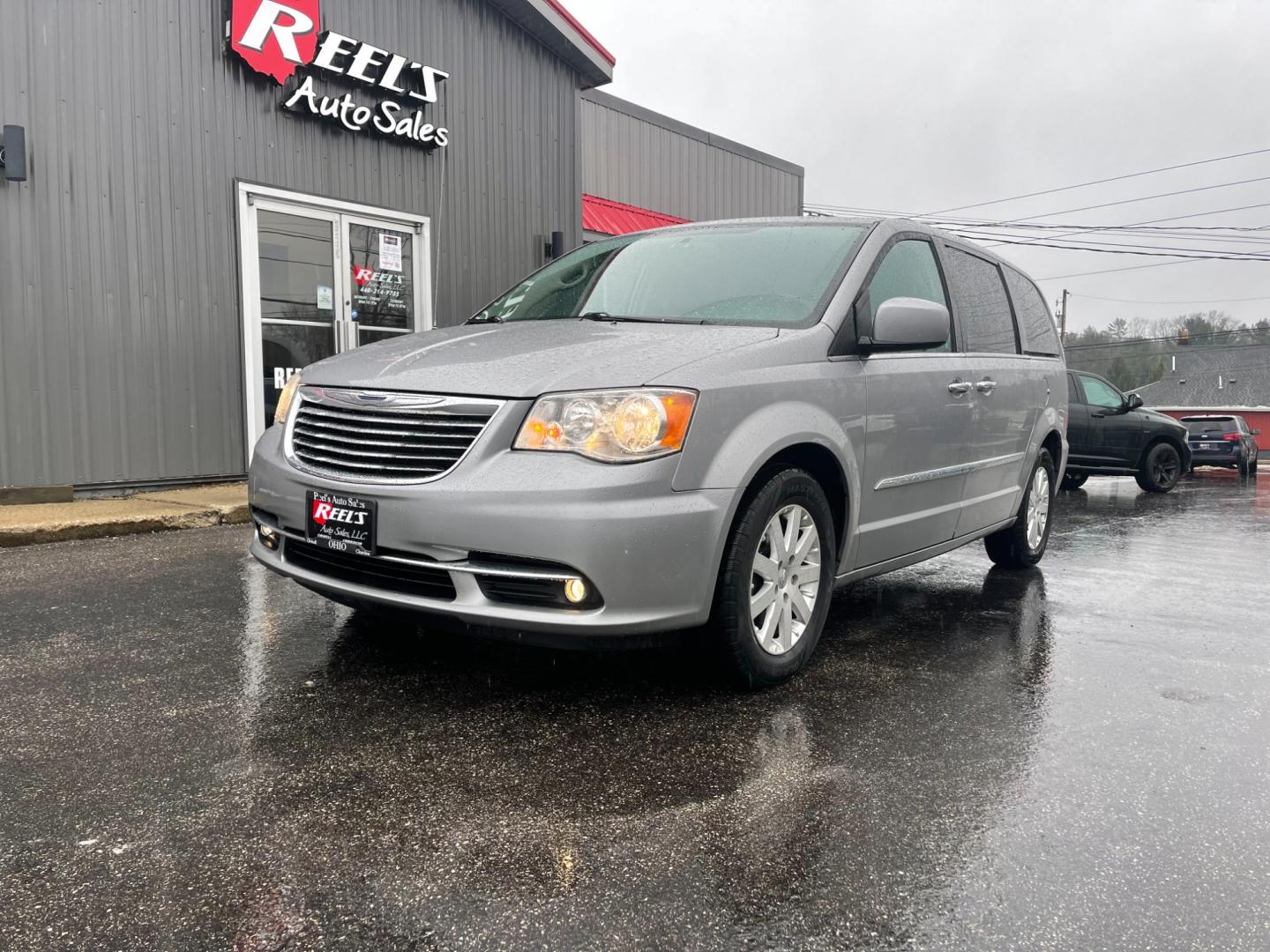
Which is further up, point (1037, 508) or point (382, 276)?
point (382, 276)

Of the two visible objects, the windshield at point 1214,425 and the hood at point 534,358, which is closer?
the hood at point 534,358

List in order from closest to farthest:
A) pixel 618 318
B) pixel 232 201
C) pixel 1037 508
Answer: pixel 618 318 < pixel 1037 508 < pixel 232 201

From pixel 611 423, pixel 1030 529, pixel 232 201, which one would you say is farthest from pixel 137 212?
pixel 1030 529

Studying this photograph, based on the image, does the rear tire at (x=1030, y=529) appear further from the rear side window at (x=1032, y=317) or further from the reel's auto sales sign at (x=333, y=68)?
the reel's auto sales sign at (x=333, y=68)

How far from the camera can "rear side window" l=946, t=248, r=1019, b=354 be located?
15.6ft

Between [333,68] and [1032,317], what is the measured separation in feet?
21.8

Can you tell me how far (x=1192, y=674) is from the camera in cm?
377

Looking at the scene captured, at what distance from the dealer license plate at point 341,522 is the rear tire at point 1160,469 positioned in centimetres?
1224

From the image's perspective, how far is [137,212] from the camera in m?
7.71

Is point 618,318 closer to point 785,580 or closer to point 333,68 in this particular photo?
point 785,580

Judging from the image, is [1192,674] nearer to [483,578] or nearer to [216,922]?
[483,578]

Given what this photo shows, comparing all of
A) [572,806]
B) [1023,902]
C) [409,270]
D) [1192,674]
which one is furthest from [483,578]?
[409,270]

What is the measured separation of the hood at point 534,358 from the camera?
3.03 meters

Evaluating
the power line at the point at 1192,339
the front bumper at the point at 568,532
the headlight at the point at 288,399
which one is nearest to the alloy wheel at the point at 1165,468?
the front bumper at the point at 568,532
